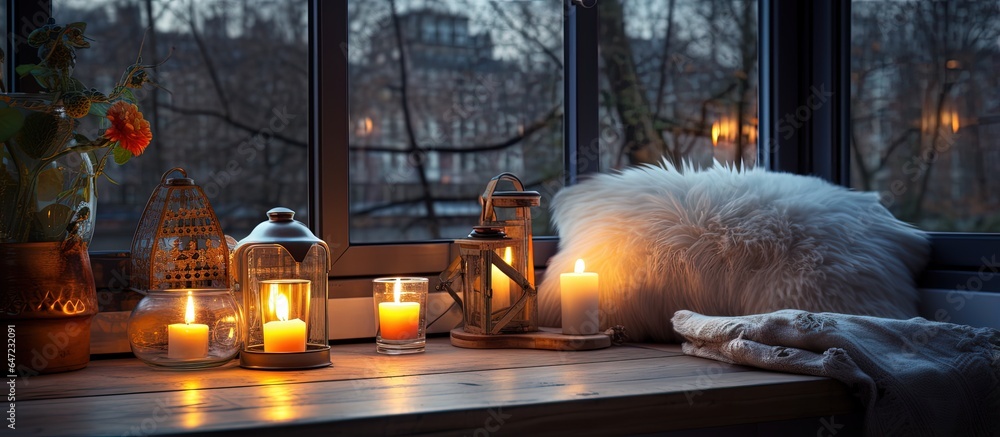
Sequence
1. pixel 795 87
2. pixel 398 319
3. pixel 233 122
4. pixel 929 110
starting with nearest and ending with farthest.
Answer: pixel 398 319 < pixel 929 110 < pixel 795 87 < pixel 233 122

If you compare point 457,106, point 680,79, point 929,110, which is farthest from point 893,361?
point 457,106

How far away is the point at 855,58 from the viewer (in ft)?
6.84

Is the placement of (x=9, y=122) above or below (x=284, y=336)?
above

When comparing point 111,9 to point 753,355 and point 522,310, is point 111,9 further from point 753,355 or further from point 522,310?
point 753,355

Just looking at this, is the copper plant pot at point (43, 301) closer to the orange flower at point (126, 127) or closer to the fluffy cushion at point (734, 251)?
the orange flower at point (126, 127)

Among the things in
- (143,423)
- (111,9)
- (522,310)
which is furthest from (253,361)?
(111,9)

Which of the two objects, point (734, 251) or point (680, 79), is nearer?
point (734, 251)

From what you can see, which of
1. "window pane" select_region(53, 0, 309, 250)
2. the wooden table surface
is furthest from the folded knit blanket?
"window pane" select_region(53, 0, 309, 250)

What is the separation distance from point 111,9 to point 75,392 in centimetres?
126

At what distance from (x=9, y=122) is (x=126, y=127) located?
6.6 inches

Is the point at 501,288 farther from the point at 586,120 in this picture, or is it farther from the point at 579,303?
the point at 586,120

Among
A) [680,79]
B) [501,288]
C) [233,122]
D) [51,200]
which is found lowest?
[501,288]

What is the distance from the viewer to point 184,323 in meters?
1.44

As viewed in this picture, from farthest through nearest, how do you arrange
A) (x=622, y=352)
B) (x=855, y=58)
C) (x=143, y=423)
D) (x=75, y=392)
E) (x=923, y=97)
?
(x=855, y=58) → (x=923, y=97) → (x=622, y=352) → (x=75, y=392) → (x=143, y=423)
